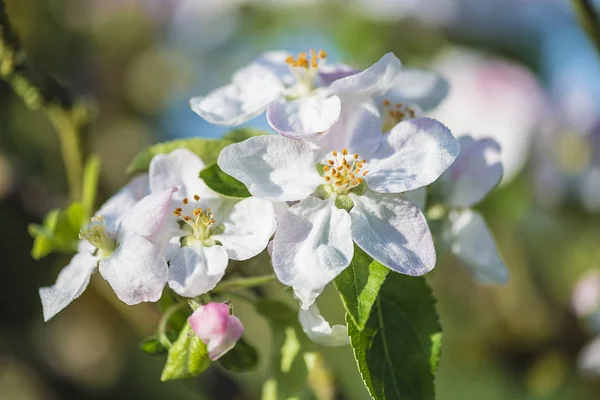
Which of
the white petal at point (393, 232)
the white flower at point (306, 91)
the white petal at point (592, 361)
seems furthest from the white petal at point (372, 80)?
the white petal at point (592, 361)

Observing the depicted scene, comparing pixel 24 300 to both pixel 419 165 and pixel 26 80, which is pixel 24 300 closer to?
pixel 26 80

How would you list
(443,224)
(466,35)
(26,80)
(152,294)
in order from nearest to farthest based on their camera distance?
(152,294) < (443,224) < (26,80) < (466,35)

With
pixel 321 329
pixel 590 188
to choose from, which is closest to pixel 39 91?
pixel 321 329

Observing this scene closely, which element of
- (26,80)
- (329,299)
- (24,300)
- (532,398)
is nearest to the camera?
(26,80)

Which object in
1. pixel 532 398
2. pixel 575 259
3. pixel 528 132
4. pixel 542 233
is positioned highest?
pixel 528 132

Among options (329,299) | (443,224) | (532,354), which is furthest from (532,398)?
(443,224)

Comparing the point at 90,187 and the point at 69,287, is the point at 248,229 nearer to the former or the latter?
the point at 69,287

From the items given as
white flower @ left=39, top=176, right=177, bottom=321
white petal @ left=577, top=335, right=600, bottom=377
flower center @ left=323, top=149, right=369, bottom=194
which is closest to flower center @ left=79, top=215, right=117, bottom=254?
white flower @ left=39, top=176, right=177, bottom=321
